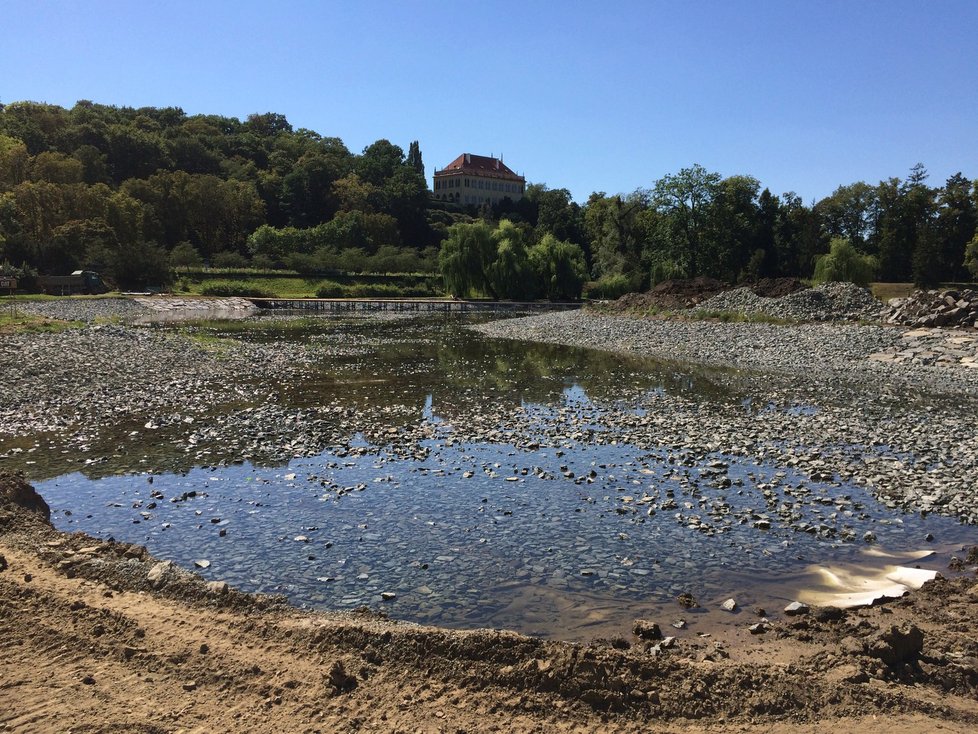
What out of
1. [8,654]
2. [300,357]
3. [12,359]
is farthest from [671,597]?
[300,357]

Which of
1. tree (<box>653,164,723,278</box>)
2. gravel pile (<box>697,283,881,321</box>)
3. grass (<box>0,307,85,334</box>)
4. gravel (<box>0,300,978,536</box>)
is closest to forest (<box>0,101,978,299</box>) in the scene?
tree (<box>653,164,723,278</box>)

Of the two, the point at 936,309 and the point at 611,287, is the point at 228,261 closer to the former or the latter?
the point at 611,287

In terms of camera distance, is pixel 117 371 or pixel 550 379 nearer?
pixel 117 371

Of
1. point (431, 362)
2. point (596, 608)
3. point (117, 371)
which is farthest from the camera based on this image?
point (431, 362)

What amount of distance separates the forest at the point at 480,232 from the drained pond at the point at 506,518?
5726 cm

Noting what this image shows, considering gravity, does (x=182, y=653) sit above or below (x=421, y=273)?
below

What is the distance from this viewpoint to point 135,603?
23.6ft

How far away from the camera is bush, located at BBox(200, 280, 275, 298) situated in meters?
82.7

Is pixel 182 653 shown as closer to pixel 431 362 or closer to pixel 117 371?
pixel 117 371

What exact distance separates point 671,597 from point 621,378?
19807 mm

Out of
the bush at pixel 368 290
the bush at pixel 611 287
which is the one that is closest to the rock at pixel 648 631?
the bush at pixel 611 287

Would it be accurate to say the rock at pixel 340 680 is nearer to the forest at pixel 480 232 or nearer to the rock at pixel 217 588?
the rock at pixel 217 588

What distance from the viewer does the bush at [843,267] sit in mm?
64375

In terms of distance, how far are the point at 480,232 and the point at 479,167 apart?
110 metres
